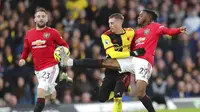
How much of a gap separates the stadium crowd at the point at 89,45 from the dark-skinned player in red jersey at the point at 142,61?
3.93 m

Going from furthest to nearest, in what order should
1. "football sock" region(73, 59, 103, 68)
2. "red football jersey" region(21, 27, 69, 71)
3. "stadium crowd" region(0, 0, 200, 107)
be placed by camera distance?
"stadium crowd" region(0, 0, 200, 107) → "red football jersey" region(21, 27, 69, 71) → "football sock" region(73, 59, 103, 68)

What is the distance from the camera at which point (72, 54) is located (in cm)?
1998

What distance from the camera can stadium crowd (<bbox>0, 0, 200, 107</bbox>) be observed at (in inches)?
747

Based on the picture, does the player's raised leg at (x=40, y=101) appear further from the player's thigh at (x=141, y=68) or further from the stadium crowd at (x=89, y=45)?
the stadium crowd at (x=89, y=45)

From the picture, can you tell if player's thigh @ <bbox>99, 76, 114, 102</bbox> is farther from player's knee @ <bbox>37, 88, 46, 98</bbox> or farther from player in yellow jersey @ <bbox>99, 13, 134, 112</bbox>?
player's knee @ <bbox>37, 88, 46, 98</bbox>

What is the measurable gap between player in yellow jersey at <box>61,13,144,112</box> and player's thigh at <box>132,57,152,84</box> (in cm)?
17

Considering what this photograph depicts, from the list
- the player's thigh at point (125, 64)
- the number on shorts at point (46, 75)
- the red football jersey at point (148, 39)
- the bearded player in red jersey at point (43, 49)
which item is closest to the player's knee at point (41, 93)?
the bearded player in red jersey at point (43, 49)

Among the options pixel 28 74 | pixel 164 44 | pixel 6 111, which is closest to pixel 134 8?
pixel 164 44

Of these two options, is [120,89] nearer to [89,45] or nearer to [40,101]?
[40,101]

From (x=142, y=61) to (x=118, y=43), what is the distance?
2.07 ft

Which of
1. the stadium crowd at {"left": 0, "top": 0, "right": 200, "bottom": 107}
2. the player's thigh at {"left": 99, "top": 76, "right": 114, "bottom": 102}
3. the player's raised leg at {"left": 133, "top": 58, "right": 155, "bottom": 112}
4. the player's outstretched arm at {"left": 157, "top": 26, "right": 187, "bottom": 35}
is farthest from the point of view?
the stadium crowd at {"left": 0, "top": 0, "right": 200, "bottom": 107}

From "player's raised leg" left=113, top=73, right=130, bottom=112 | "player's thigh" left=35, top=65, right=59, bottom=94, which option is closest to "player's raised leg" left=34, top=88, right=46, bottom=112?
"player's thigh" left=35, top=65, right=59, bottom=94

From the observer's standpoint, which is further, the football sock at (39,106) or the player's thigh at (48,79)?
the player's thigh at (48,79)

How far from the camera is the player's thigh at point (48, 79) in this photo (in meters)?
14.3
